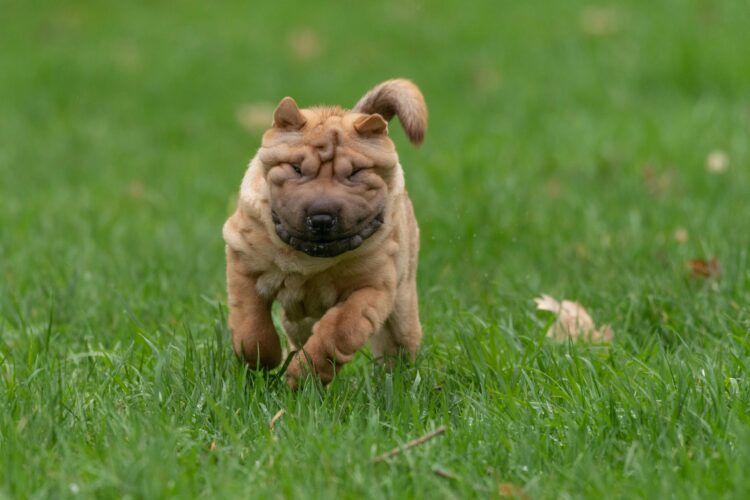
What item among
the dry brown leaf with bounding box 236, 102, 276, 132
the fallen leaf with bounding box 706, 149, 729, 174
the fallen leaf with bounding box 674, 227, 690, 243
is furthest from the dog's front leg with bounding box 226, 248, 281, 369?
the dry brown leaf with bounding box 236, 102, 276, 132

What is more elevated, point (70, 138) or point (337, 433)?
point (337, 433)

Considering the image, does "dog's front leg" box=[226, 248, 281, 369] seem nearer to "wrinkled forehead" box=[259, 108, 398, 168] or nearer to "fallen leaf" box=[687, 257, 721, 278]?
"wrinkled forehead" box=[259, 108, 398, 168]

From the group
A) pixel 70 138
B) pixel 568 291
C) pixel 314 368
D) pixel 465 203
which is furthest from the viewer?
pixel 70 138

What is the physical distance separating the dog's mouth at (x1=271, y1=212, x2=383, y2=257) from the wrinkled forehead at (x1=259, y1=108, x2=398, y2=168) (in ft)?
0.55

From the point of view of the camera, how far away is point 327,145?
3.33 m

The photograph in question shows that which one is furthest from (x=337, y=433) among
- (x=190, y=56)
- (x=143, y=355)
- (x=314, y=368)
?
(x=190, y=56)

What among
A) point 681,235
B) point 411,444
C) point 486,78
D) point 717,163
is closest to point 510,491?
point 411,444

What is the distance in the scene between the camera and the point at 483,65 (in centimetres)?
1005

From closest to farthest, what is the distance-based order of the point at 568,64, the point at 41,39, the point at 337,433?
the point at 337,433 → the point at 568,64 → the point at 41,39

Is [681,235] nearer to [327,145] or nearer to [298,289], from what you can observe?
[298,289]

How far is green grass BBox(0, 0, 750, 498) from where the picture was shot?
3.10m

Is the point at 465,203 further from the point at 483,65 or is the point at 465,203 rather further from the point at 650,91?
the point at 483,65

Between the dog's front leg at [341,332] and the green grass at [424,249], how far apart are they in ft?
0.29

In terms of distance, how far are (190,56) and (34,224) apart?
14.9 ft
